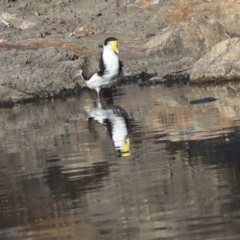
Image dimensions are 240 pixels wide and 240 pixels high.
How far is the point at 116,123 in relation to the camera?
42.6ft

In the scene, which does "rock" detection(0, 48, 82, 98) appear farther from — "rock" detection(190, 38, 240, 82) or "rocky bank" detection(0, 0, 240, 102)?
"rock" detection(190, 38, 240, 82)

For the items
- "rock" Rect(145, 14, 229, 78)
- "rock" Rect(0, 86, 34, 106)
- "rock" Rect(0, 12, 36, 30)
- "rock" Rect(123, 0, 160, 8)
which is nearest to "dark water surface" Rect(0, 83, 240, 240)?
"rock" Rect(0, 86, 34, 106)

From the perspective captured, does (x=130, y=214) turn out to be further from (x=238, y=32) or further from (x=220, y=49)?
Result: (x=238, y=32)

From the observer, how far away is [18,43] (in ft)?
68.5

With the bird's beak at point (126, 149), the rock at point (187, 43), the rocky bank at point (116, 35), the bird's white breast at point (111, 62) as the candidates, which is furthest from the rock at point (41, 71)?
the bird's beak at point (126, 149)

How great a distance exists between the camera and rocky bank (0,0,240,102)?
18031mm

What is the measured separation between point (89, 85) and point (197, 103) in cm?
332

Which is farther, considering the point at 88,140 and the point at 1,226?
the point at 88,140

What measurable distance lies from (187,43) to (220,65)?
2637mm

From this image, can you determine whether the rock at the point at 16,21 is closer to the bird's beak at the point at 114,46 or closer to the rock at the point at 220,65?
the bird's beak at the point at 114,46

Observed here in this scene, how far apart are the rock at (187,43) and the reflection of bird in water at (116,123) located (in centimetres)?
415

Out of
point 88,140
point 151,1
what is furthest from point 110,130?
point 151,1

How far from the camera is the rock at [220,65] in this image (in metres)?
17.5

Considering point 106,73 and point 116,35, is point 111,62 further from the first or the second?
point 116,35
